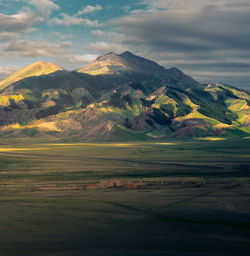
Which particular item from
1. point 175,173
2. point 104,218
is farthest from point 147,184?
point 104,218

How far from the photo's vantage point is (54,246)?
53.1 metres

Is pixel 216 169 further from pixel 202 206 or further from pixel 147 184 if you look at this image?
pixel 202 206

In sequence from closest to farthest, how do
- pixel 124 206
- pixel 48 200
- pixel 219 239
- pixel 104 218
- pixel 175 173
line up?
pixel 219 239 → pixel 104 218 → pixel 124 206 → pixel 48 200 → pixel 175 173

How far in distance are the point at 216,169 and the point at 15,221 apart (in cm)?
9793

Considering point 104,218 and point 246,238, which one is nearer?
point 246,238

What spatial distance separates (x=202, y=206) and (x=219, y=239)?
69.4 feet

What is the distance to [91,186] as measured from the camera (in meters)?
103

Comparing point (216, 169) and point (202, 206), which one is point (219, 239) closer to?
point (202, 206)

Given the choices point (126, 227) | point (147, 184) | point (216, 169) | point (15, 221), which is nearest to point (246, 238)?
point (126, 227)

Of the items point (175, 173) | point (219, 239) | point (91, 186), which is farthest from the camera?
point (175, 173)

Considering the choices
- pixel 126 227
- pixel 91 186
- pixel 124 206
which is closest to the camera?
pixel 126 227

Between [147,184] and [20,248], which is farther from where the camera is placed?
[147,184]

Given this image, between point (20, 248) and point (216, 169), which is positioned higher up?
point (20, 248)

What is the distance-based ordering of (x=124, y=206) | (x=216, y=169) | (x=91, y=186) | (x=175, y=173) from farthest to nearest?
(x=216, y=169), (x=175, y=173), (x=91, y=186), (x=124, y=206)
